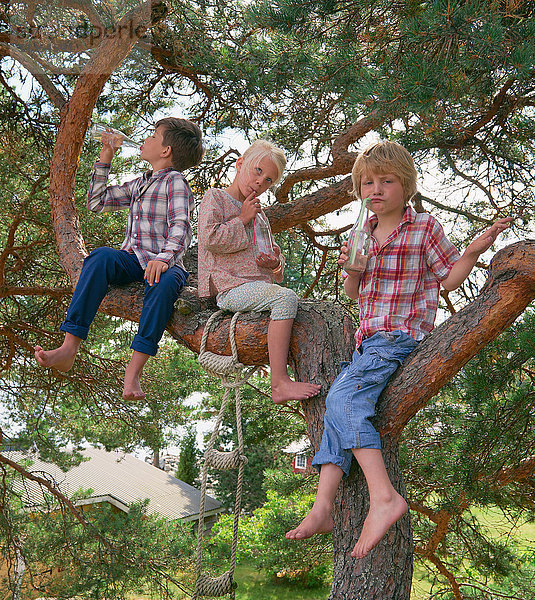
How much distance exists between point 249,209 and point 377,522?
4.00 ft

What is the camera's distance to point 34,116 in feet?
14.3

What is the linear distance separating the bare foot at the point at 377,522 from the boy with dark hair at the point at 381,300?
0.02 meters

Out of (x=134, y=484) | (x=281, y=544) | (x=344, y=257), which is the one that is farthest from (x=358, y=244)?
(x=134, y=484)

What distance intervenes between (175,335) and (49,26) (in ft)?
7.93

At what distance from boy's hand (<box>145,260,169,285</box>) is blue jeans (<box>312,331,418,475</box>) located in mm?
911

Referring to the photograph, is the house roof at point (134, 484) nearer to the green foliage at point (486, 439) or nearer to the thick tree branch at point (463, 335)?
the green foliage at point (486, 439)

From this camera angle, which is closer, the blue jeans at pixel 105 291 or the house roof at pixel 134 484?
the blue jeans at pixel 105 291

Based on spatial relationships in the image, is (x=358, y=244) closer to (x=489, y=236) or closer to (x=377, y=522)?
(x=489, y=236)

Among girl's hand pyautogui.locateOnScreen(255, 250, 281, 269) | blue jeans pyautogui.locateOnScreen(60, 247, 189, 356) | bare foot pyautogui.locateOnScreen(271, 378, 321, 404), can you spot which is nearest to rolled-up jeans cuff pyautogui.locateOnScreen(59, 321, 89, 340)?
blue jeans pyautogui.locateOnScreen(60, 247, 189, 356)

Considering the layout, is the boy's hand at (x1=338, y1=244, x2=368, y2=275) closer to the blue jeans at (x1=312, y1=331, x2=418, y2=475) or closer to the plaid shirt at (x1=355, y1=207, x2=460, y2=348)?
the plaid shirt at (x1=355, y1=207, x2=460, y2=348)

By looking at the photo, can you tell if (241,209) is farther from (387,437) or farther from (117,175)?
(117,175)

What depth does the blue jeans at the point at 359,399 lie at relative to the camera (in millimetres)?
1678

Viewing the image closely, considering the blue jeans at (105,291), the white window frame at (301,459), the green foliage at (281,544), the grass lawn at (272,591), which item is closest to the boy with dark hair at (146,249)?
the blue jeans at (105,291)

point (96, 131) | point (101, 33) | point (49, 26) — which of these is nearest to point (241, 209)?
point (96, 131)
